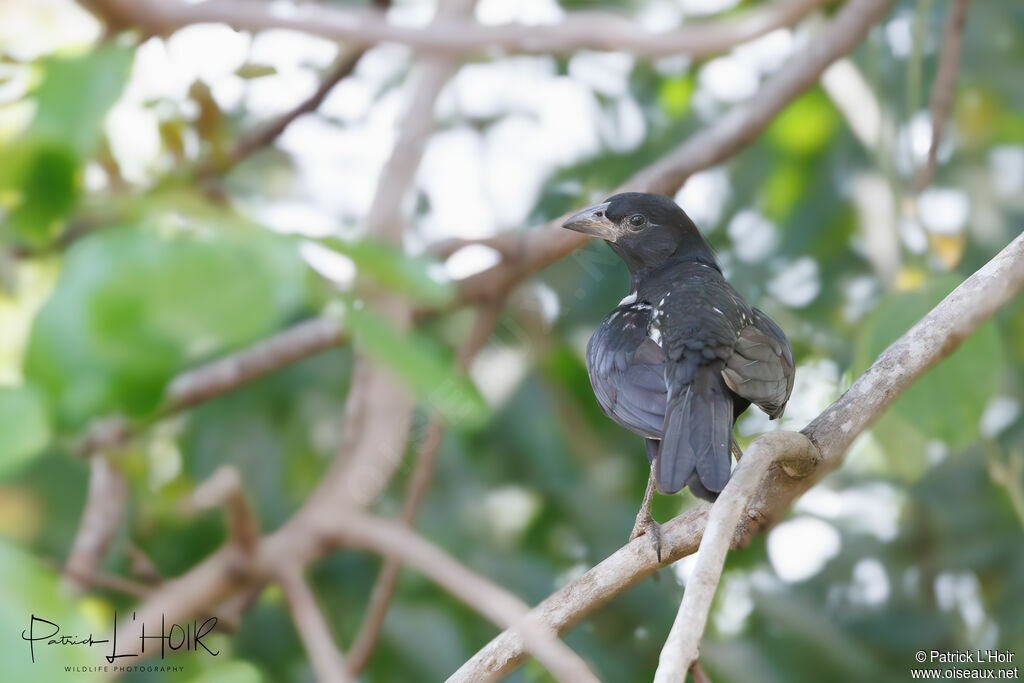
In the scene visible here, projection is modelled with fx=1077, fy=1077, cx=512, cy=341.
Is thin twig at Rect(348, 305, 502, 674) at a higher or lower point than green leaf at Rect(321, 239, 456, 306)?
lower

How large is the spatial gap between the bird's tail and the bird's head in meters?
0.81

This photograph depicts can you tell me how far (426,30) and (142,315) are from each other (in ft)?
4.49

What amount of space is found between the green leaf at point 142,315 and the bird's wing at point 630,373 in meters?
1.28

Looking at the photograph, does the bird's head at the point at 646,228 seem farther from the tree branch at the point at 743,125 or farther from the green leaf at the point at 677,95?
the green leaf at the point at 677,95

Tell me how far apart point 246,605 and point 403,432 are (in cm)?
81

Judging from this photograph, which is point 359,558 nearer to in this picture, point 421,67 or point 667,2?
point 421,67

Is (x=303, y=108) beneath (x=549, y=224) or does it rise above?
above

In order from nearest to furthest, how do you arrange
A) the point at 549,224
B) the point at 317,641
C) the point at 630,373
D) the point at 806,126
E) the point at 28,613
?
the point at 28,613 → the point at 317,641 → the point at 630,373 → the point at 549,224 → the point at 806,126

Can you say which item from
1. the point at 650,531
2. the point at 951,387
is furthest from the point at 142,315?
the point at 951,387

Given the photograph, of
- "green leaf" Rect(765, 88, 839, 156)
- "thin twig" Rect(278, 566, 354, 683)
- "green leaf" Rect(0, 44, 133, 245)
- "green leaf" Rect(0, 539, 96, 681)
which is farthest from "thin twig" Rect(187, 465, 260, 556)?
"green leaf" Rect(765, 88, 839, 156)

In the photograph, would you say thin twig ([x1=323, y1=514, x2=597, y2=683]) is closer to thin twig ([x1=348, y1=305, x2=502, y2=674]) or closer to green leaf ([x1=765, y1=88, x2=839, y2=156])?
thin twig ([x1=348, y1=305, x2=502, y2=674])

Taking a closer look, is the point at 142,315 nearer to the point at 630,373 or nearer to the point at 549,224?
the point at 630,373

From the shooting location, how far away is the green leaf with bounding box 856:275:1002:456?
2.88 metres

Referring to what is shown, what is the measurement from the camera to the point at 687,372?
2.55 m
